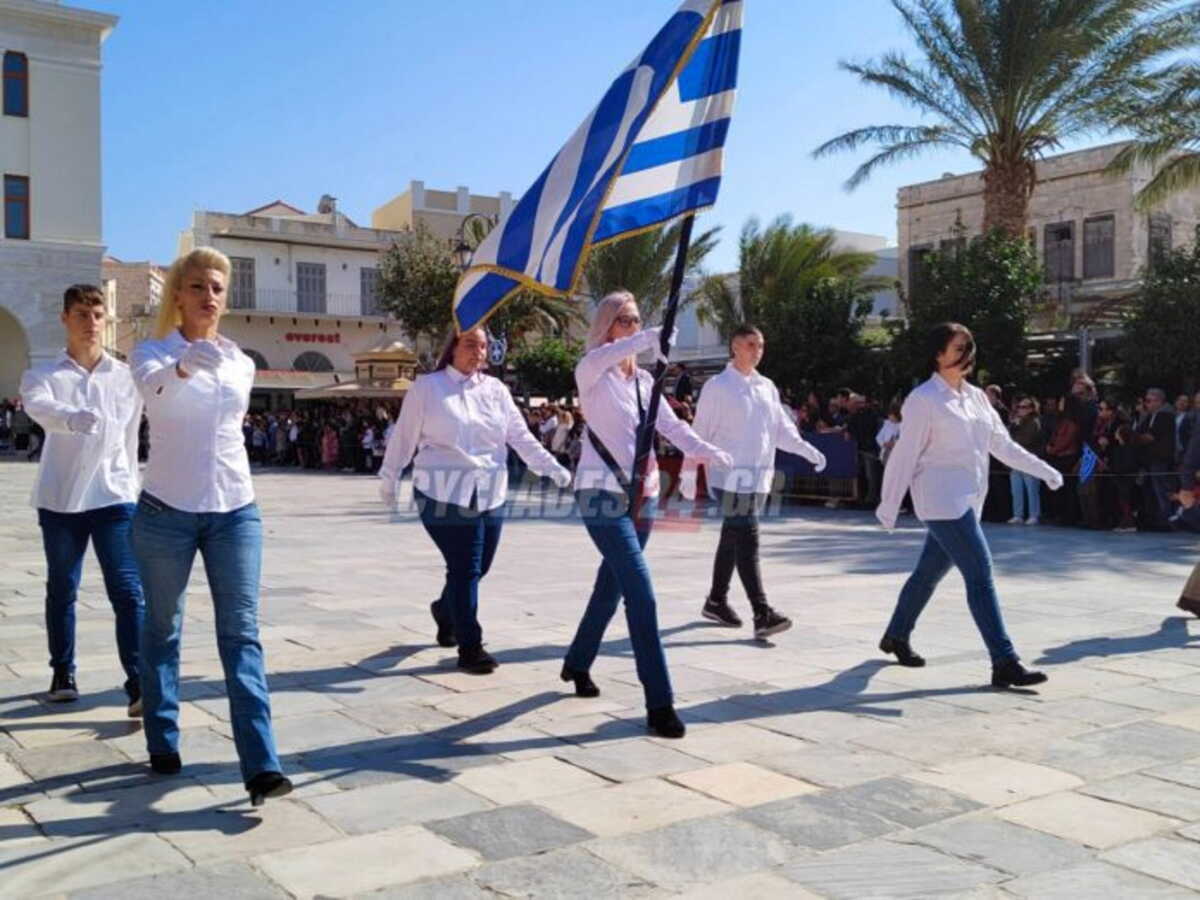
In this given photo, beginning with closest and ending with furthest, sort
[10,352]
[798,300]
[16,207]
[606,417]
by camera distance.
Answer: [606,417] → [798,300] → [16,207] → [10,352]

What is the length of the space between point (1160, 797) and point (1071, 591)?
4.87m

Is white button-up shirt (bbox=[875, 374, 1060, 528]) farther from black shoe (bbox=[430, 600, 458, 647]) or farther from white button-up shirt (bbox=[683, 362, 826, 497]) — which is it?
black shoe (bbox=[430, 600, 458, 647])

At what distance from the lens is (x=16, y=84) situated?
115 ft

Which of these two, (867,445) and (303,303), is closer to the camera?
(867,445)

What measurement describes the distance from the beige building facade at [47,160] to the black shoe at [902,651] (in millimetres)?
33698

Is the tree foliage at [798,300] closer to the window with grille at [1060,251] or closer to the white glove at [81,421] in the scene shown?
the window with grille at [1060,251]

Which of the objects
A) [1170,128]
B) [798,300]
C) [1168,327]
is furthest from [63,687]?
[1170,128]

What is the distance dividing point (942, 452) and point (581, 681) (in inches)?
80.4

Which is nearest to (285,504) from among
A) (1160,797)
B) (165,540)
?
(165,540)

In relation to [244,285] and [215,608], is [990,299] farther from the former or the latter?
[244,285]

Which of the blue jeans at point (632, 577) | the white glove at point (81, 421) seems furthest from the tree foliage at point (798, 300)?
the white glove at point (81, 421)

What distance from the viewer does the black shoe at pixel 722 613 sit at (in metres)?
7.13

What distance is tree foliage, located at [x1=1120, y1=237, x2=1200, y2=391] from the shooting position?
49.6ft

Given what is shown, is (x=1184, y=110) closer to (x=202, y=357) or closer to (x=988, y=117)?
(x=988, y=117)
